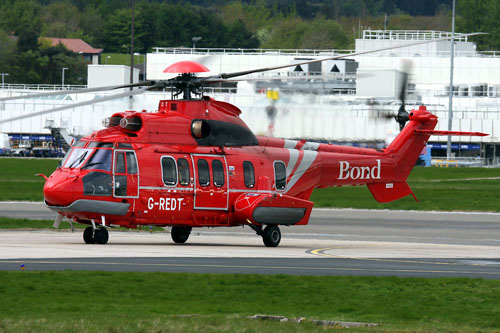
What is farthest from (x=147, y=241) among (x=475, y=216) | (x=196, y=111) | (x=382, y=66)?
(x=382, y=66)

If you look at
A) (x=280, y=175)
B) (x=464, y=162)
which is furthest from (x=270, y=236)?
(x=464, y=162)

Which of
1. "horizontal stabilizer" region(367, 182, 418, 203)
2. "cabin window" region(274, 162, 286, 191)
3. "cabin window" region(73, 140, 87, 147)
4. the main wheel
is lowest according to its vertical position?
the main wheel

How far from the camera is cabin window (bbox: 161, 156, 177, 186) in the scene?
27.2 meters

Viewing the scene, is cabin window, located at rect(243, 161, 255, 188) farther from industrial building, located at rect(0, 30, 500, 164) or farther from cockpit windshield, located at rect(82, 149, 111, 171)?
industrial building, located at rect(0, 30, 500, 164)

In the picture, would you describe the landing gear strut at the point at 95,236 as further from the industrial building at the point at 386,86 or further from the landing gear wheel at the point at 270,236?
the industrial building at the point at 386,86

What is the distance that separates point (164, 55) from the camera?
14212 cm

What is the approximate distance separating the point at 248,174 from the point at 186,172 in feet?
7.59

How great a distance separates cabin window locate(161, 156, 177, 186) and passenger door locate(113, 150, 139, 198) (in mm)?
873

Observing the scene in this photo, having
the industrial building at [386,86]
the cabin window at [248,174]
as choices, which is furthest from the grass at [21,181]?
the cabin window at [248,174]

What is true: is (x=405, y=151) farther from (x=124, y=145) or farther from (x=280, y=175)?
(x=124, y=145)

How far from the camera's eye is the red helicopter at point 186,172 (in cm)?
2600

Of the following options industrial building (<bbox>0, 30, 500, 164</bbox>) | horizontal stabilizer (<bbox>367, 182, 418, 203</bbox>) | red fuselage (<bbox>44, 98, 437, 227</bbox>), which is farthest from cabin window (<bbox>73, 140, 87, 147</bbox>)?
industrial building (<bbox>0, 30, 500, 164</bbox>)

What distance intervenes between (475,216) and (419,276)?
1051 inches

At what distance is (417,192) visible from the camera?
200 ft
